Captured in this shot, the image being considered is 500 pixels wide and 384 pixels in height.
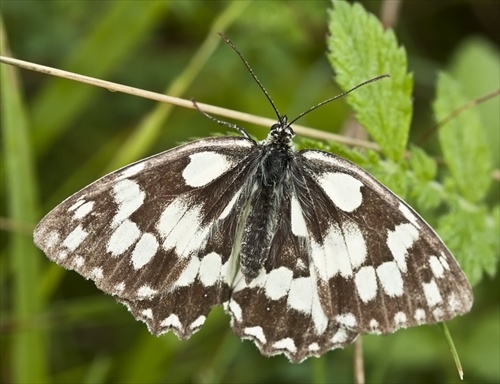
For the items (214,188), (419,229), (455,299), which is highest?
(214,188)

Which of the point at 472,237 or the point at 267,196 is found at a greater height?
the point at 267,196

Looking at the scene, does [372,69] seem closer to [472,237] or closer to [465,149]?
[465,149]

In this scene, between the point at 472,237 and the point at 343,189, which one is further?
the point at 472,237

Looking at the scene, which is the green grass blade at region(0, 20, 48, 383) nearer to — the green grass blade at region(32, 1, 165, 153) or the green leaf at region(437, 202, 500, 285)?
the green grass blade at region(32, 1, 165, 153)

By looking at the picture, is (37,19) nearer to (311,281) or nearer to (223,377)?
(223,377)

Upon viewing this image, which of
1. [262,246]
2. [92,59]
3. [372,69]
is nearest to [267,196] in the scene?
[262,246]

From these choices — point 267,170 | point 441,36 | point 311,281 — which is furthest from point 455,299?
point 441,36

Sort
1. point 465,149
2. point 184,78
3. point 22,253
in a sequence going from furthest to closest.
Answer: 1. point 184,78
2. point 22,253
3. point 465,149
